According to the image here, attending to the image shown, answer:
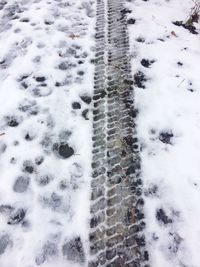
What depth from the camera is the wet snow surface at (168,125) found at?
2209 mm

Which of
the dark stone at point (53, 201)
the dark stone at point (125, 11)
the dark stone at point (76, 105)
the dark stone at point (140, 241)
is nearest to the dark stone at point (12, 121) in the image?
the dark stone at point (76, 105)

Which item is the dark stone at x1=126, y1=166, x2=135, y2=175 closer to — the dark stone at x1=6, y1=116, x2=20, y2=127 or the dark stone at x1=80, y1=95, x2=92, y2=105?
the dark stone at x1=80, y1=95, x2=92, y2=105

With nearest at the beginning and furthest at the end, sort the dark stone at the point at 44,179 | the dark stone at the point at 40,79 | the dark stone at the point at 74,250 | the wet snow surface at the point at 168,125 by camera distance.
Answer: the dark stone at the point at 74,250, the wet snow surface at the point at 168,125, the dark stone at the point at 44,179, the dark stone at the point at 40,79

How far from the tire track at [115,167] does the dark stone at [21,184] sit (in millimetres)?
479

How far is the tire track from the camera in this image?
2150 millimetres

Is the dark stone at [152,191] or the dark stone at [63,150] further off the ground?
the dark stone at [63,150]

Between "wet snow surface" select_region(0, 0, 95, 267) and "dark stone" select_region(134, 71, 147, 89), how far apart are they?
43 centimetres

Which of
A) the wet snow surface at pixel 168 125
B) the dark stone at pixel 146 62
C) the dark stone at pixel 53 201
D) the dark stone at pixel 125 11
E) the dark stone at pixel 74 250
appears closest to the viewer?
the dark stone at pixel 74 250

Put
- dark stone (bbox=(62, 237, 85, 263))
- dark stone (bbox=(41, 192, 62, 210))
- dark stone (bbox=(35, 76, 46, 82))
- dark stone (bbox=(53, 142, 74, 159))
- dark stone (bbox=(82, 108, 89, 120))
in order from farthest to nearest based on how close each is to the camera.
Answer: dark stone (bbox=(35, 76, 46, 82))
dark stone (bbox=(82, 108, 89, 120))
dark stone (bbox=(53, 142, 74, 159))
dark stone (bbox=(41, 192, 62, 210))
dark stone (bbox=(62, 237, 85, 263))

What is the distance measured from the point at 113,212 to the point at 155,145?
2.19 ft

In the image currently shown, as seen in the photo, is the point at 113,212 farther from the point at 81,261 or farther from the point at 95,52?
the point at 95,52

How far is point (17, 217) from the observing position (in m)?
2.25

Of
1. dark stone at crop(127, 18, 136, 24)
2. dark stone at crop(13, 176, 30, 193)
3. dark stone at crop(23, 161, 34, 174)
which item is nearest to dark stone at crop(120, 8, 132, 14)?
dark stone at crop(127, 18, 136, 24)

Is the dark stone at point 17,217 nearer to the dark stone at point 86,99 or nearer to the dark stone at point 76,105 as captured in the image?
the dark stone at point 76,105
